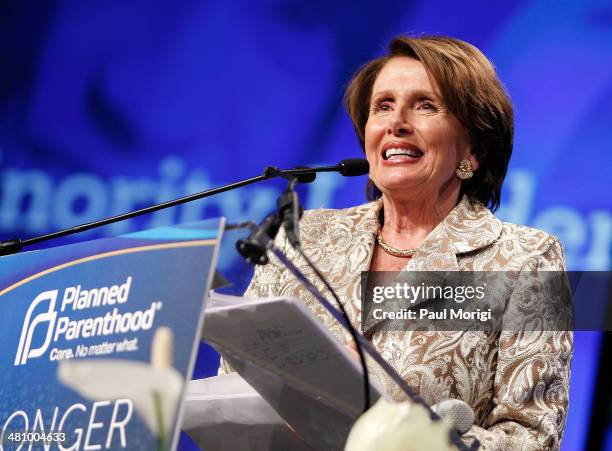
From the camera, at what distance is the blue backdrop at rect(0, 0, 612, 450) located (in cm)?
291

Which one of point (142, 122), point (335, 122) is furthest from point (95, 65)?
point (335, 122)

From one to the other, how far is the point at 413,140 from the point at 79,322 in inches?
48.2

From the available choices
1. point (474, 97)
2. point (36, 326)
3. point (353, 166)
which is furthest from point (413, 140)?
point (36, 326)

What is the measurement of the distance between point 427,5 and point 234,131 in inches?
31.4

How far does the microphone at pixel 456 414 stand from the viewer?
1.21m

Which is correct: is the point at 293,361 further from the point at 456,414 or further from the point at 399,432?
the point at 399,432

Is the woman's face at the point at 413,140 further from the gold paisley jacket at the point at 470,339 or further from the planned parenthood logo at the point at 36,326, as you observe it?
the planned parenthood logo at the point at 36,326

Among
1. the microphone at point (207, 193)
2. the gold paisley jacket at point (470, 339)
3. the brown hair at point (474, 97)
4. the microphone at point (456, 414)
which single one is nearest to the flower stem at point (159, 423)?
the microphone at point (456, 414)

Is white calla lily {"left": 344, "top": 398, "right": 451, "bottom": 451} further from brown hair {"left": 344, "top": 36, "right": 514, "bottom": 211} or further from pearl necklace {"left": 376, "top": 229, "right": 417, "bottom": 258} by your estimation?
brown hair {"left": 344, "top": 36, "right": 514, "bottom": 211}

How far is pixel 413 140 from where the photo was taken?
87.7 inches

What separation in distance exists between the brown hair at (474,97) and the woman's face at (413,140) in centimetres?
3

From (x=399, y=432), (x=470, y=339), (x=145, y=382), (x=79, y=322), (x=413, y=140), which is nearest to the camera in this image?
(x=399, y=432)

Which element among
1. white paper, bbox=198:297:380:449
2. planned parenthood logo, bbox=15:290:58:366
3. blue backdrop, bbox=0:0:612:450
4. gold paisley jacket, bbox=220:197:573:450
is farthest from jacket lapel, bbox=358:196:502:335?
planned parenthood logo, bbox=15:290:58:366

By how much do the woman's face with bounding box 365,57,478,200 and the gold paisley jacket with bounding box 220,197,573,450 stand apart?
10 cm
